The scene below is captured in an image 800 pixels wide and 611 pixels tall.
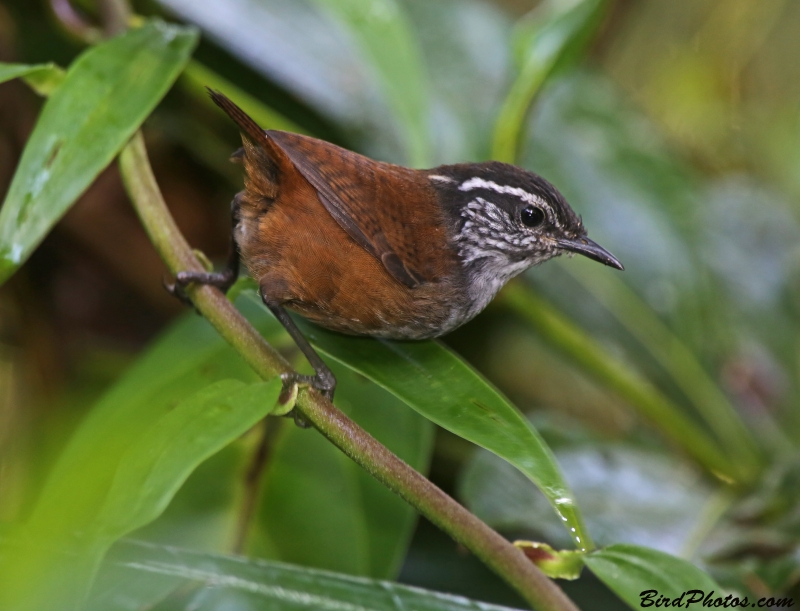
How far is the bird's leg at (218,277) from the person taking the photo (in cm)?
187

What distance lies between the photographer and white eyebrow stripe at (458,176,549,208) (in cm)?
222

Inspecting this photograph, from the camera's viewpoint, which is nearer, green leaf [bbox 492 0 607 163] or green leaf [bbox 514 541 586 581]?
green leaf [bbox 514 541 586 581]

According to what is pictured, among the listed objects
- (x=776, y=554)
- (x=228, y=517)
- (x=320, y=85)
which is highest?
(x=320, y=85)

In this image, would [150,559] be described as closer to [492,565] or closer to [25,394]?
[492,565]

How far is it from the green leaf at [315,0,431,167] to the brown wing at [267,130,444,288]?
17.4 inches

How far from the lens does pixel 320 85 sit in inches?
121

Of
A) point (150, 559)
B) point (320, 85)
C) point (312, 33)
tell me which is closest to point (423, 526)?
point (150, 559)

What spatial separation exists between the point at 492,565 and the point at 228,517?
95 centimetres

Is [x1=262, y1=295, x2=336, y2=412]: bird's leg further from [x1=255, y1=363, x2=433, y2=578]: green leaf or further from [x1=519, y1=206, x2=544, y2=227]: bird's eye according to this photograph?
[x1=519, y1=206, x2=544, y2=227]: bird's eye

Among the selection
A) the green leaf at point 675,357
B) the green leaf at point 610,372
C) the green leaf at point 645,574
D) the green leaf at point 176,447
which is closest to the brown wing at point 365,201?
the green leaf at point 176,447

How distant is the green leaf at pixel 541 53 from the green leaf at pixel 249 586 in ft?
5.02

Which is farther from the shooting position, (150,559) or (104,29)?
(104,29)

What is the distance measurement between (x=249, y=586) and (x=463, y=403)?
24.0 inches

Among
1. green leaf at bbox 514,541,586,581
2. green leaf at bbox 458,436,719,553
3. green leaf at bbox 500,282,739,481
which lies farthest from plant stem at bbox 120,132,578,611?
green leaf at bbox 500,282,739,481
